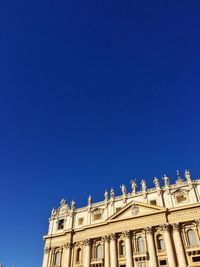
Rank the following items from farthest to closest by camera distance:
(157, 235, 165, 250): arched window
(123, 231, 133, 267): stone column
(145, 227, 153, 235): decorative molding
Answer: (145, 227, 153, 235): decorative molding
(123, 231, 133, 267): stone column
(157, 235, 165, 250): arched window

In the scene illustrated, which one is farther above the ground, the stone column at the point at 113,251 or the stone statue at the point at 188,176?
the stone statue at the point at 188,176

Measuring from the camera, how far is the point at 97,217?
151 feet

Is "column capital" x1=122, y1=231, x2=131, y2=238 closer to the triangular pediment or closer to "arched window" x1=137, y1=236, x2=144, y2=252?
"arched window" x1=137, y1=236, x2=144, y2=252

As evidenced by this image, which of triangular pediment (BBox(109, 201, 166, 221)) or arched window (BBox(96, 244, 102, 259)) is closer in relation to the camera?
triangular pediment (BBox(109, 201, 166, 221))

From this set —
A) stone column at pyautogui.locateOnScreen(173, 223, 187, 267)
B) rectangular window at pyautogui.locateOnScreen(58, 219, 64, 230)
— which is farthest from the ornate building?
rectangular window at pyautogui.locateOnScreen(58, 219, 64, 230)

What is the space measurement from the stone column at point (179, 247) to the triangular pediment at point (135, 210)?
3.27 metres

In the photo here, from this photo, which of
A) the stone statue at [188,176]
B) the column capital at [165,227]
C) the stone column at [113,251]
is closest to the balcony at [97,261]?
the stone column at [113,251]

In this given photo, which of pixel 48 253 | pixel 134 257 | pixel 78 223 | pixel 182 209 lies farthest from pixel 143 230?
pixel 48 253

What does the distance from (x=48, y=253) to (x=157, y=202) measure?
2324 centimetres

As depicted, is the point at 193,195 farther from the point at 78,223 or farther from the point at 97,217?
the point at 78,223

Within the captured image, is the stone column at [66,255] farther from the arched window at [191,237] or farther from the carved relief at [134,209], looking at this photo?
the arched window at [191,237]

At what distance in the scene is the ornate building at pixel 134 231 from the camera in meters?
35.8

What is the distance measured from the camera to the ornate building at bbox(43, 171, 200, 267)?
1411 inches

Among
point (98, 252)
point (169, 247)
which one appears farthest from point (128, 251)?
point (169, 247)
